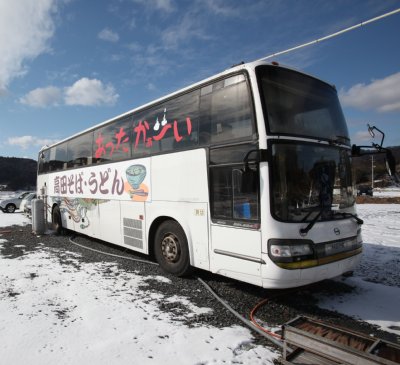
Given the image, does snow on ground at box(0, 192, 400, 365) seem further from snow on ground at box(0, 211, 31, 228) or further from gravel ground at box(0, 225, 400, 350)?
snow on ground at box(0, 211, 31, 228)

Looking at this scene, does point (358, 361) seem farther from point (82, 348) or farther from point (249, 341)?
point (82, 348)

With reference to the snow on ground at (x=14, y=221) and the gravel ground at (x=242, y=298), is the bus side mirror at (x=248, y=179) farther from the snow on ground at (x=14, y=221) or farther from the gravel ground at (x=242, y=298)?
the snow on ground at (x=14, y=221)

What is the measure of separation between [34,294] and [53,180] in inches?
307

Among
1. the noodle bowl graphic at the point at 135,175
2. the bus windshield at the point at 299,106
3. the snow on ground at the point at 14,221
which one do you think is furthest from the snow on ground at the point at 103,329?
the snow on ground at the point at 14,221

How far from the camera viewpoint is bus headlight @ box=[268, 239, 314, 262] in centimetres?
430

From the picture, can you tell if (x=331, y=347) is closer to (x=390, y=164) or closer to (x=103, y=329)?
(x=103, y=329)

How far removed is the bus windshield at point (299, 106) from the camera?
4.70 meters

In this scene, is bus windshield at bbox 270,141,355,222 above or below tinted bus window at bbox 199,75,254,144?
below

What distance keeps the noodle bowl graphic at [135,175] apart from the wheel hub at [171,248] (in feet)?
4.73

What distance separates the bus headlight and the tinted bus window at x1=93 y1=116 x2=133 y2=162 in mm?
4328

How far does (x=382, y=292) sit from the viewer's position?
213 inches

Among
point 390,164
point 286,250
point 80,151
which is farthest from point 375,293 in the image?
point 80,151

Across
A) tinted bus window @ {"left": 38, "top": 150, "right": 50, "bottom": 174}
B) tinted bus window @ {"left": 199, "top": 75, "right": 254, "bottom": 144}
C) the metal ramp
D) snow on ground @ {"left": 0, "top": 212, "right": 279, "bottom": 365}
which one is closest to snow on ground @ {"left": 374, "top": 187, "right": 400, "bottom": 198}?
tinted bus window @ {"left": 38, "top": 150, "right": 50, "bottom": 174}

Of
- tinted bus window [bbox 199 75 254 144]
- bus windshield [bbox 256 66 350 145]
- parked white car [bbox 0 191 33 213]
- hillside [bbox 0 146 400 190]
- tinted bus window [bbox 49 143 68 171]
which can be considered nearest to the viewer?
bus windshield [bbox 256 66 350 145]
